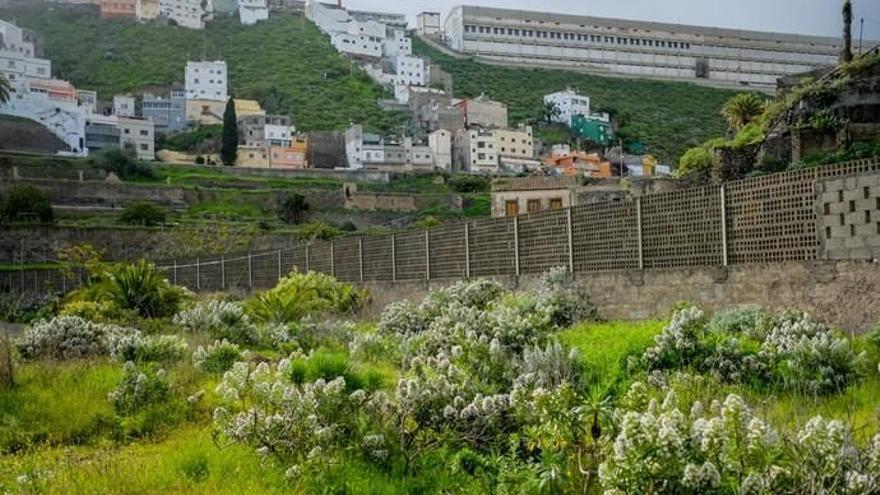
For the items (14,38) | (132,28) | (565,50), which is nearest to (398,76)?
(565,50)

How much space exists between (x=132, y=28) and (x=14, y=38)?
29.2 meters

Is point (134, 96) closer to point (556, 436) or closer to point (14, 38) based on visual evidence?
point (14, 38)

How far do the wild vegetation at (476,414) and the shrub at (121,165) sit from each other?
213 ft

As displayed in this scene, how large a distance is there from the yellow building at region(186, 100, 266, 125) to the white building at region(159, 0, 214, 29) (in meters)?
39.8

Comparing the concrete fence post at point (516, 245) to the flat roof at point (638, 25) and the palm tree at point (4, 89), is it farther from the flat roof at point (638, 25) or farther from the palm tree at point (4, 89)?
the flat roof at point (638, 25)

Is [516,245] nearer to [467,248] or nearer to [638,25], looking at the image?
[467,248]

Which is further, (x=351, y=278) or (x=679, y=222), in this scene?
(x=351, y=278)

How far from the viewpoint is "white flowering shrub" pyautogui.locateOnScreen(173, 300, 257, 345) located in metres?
12.2

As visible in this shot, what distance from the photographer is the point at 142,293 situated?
1764 centimetres

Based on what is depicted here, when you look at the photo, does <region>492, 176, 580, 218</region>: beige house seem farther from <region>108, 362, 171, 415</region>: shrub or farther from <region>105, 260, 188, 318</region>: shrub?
<region>108, 362, 171, 415</region>: shrub

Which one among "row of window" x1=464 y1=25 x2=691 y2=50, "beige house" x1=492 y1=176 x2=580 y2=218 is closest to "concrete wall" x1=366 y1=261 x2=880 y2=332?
"beige house" x1=492 y1=176 x2=580 y2=218

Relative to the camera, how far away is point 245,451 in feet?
17.5

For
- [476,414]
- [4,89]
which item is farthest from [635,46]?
[476,414]

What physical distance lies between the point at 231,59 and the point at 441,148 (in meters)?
50.3
